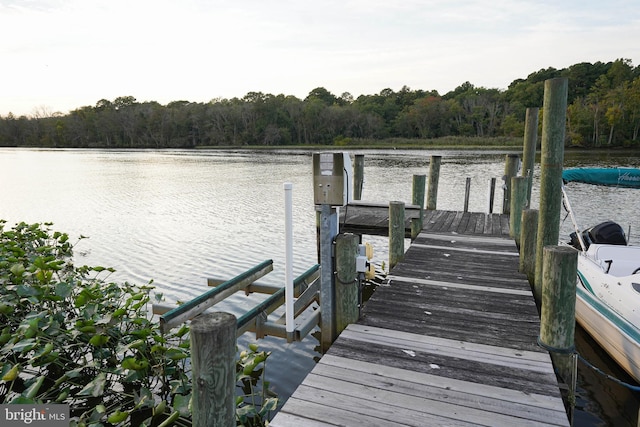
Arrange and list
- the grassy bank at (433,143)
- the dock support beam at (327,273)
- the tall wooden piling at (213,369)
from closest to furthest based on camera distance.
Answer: the tall wooden piling at (213,369) < the dock support beam at (327,273) < the grassy bank at (433,143)

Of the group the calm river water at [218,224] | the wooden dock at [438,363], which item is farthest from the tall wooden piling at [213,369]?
the calm river water at [218,224]

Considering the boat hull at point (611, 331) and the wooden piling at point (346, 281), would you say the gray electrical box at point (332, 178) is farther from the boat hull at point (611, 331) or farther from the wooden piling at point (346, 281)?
the boat hull at point (611, 331)

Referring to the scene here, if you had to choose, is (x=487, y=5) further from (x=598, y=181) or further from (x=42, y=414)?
(x=42, y=414)

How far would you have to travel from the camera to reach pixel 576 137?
58531mm

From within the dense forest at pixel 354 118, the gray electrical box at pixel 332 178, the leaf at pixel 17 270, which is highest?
the dense forest at pixel 354 118

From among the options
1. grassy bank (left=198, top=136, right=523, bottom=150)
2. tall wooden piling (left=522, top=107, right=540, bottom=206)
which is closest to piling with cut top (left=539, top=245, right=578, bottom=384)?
tall wooden piling (left=522, top=107, right=540, bottom=206)

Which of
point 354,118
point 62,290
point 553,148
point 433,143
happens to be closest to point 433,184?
point 553,148

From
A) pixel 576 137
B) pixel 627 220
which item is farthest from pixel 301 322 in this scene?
pixel 576 137

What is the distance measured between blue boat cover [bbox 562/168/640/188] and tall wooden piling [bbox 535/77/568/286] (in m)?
3.32

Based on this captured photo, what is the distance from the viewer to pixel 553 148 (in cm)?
459

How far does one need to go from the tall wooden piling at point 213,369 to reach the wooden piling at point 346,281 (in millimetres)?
2246

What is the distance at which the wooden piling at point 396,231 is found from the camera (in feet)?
21.8

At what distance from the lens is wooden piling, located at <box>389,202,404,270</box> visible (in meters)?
6.64

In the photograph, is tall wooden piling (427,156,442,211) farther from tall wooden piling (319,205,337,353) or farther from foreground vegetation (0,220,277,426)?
foreground vegetation (0,220,277,426)
